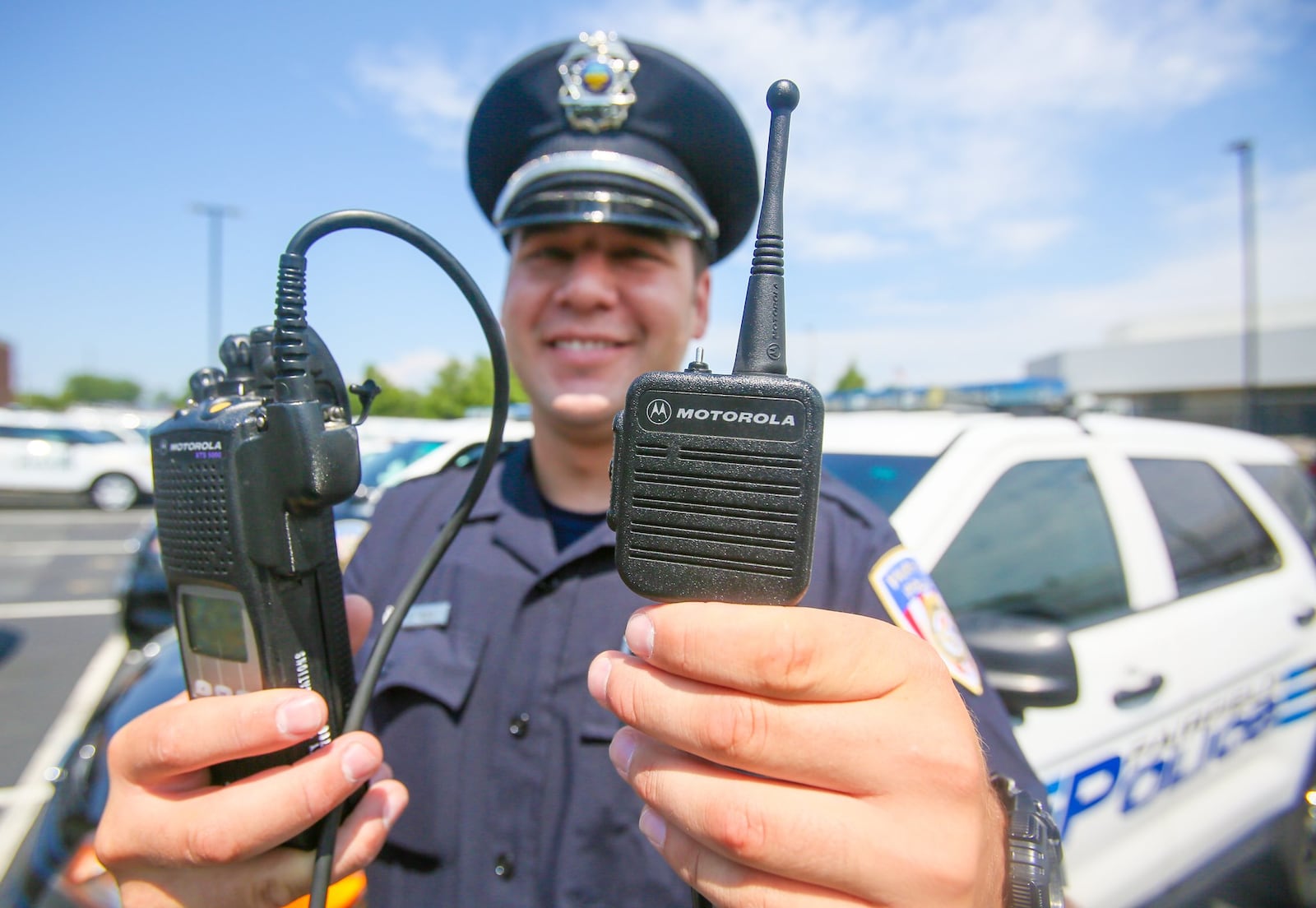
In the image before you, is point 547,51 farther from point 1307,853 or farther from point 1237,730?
point 1307,853

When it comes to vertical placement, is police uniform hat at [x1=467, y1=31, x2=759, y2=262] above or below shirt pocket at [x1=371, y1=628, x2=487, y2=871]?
above

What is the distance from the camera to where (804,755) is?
627 millimetres

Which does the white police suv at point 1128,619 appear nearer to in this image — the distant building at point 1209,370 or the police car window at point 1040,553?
the police car window at point 1040,553

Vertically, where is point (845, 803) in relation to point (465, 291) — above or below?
below

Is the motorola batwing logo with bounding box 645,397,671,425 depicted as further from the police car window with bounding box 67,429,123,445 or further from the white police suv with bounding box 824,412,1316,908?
the police car window with bounding box 67,429,123,445

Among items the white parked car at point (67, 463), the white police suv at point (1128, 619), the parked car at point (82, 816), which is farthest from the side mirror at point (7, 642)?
the white parked car at point (67, 463)

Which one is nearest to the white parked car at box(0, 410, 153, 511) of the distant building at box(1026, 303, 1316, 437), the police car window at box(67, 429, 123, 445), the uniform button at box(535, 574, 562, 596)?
the police car window at box(67, 429, 123, 445)

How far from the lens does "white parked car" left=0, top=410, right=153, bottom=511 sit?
14383 millimetres

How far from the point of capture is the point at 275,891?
82 centimetres

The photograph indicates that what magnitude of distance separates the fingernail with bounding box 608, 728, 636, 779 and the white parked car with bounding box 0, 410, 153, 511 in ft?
54.2

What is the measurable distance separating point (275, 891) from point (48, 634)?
7207mm

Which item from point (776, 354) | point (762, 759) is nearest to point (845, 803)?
point (762, 759)

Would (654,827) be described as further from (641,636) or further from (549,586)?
(549,586)

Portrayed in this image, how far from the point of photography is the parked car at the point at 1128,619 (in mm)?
1957
